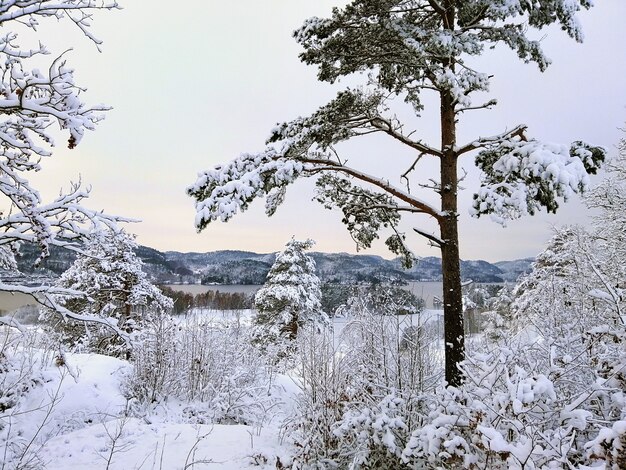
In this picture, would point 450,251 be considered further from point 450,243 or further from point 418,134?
point 418,134

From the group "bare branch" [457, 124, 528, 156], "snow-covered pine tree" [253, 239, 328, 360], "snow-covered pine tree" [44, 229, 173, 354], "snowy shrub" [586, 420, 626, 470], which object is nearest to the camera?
"snowy shrub" [586, 420, 626, 470]

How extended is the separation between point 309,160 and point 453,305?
327cm

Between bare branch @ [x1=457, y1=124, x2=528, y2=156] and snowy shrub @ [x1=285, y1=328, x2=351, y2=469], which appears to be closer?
snowy shrub @ [x1=285, y1=328, x2=351, y2=469]

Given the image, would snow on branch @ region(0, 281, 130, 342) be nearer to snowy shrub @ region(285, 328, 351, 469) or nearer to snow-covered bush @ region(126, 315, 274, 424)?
snow-covered bush @ region(126, 315, 274, 424)

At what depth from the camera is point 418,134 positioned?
23.1 ft

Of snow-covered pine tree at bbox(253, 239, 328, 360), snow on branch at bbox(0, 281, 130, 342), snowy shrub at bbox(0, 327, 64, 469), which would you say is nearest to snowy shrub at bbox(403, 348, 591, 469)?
snow on branch at bbox(0, 281, 130, 342)

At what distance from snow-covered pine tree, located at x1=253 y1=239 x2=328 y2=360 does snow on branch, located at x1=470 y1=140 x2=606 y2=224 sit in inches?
654

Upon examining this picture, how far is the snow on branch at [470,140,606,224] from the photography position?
472 cm

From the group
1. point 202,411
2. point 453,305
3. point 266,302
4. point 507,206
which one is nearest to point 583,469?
point 507,206

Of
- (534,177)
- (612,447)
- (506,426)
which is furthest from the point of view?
(534,177)

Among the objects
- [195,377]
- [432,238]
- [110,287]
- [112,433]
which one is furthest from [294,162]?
[110,287]

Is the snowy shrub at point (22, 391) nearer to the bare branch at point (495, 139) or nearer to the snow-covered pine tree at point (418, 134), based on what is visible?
the snow-covered pine tree at point (418, 134)

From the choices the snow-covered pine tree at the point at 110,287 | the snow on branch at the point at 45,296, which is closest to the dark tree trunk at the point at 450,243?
the snow on branch at the point at 45,296

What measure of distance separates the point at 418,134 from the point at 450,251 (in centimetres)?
215
